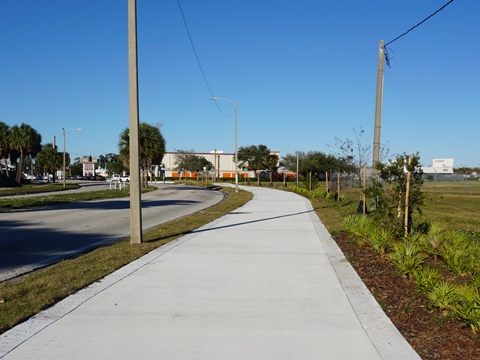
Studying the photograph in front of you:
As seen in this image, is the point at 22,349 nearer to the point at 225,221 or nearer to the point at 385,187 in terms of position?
the point at 385,187

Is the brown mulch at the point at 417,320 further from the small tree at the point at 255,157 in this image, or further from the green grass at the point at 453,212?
the small tree at the point at 255,157

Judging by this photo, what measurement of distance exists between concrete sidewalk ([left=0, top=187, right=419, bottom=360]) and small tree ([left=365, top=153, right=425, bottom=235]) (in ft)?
9.01

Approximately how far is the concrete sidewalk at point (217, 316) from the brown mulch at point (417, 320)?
6.2 inches

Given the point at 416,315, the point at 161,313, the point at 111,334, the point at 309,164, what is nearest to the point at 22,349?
the point at 111,334

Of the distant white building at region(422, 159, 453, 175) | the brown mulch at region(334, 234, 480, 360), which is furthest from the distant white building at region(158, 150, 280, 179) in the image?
the brown mulch at region(334, 234, 480, 360)

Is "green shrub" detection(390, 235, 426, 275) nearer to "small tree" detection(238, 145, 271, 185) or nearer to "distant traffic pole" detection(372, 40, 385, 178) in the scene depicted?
"distant traffic pole" detection(372, 40, 385, 178)

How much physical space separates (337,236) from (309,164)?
6235cm

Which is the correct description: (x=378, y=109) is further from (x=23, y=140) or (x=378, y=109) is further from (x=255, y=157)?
(x=255, y=157)

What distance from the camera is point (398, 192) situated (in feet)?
36.7

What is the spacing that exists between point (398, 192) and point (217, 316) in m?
6.86

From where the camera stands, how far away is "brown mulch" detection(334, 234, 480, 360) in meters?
4.61

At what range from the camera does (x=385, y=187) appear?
12336 mm

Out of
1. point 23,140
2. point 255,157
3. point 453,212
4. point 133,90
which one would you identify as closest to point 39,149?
point 23,140

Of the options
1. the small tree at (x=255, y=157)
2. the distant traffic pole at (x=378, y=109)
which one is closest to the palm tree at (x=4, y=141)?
the small tree at (x=255, y=157)
